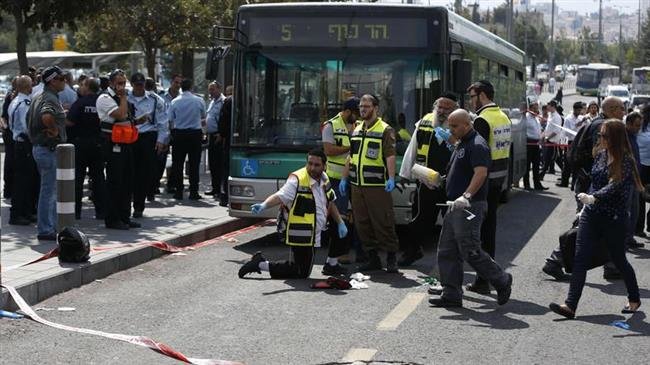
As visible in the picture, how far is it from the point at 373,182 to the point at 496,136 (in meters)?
1.63

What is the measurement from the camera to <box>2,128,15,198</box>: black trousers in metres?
16.6

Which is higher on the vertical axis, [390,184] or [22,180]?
[390,184]

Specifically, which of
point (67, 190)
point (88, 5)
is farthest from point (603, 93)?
point (67, 190)

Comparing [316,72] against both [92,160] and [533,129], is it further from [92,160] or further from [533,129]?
[533,129]

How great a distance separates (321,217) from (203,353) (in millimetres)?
3574

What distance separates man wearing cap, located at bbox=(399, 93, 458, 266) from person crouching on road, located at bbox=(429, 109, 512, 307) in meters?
1.51

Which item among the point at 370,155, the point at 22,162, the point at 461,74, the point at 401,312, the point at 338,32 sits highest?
the point at 338,32

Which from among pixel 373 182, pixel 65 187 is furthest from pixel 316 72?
pixel 65 187

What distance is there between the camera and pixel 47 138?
1263 centimetres

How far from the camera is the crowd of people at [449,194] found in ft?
31.2

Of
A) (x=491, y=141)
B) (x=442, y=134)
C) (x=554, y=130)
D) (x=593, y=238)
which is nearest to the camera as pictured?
(x=593, y=238)

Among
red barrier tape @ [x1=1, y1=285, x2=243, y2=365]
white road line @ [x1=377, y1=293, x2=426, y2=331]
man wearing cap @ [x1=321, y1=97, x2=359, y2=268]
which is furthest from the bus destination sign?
red barrier tape @ [x1=1, y1=285, x2=243, y2=365]

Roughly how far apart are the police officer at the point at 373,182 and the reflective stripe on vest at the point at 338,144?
1.38 feet

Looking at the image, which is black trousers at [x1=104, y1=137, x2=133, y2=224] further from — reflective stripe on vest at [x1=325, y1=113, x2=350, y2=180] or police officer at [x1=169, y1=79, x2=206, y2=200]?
police officer at [x1=169, y1=79, x2=206, y2=200]
